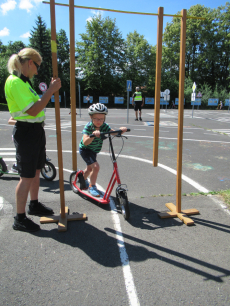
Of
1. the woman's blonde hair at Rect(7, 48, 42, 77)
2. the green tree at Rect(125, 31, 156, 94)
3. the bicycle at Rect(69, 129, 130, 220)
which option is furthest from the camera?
the green tree at Rect(125, 31, 156, 94)

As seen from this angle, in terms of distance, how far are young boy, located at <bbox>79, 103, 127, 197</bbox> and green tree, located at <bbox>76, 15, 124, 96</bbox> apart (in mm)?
43054

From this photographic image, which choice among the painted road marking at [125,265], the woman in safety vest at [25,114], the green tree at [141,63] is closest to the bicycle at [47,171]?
the woman in safety vest at [25,114]

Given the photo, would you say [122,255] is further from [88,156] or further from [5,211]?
[5,211]

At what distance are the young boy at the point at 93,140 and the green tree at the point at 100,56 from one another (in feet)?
141

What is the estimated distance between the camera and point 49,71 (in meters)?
47.0

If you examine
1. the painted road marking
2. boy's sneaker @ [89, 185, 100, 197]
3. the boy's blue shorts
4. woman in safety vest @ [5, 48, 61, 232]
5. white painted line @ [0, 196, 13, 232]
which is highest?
woman in safety vest @ [5, 48, 61, 232]

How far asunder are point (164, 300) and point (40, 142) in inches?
87.1

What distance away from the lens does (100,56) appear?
46719 mm

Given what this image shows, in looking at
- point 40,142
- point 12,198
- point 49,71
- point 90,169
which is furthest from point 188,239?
point 49,71

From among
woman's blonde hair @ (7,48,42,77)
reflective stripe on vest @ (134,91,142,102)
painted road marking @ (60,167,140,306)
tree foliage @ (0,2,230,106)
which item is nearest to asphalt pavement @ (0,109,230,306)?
painted road marking @ (60,167,140,306)

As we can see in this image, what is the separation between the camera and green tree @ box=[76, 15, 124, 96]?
46094mm

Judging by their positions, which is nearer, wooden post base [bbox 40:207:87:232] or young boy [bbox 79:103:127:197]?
wooden post base [bbox 40:207:87:232]

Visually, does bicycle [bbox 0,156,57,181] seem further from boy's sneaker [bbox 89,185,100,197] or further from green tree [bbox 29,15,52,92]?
green tree [bbox 29,15,52,92]

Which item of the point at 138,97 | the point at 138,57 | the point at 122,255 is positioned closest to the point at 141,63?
the point at 138,57
